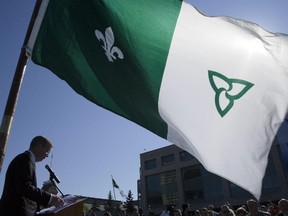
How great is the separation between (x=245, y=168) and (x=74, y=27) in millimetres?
2459

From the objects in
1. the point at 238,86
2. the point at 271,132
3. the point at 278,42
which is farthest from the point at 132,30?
the point at 271,132

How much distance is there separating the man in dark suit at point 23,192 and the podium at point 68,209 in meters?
0.05

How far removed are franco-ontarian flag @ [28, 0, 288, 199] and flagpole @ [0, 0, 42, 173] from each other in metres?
0.10

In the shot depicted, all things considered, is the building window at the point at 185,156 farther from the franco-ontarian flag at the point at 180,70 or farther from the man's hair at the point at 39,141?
the man's hair at the point at 39,141

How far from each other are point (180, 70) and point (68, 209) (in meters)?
1.76

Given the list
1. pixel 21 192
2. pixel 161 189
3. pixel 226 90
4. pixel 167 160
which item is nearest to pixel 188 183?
pixel 161 189

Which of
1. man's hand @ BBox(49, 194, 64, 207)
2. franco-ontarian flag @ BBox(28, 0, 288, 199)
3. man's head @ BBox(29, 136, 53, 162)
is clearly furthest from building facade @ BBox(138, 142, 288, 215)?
man's hand @ BBox(49, 194, 64, 207)

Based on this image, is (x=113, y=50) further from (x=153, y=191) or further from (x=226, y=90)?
(x=153, y=191)

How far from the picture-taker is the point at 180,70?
11.3ft

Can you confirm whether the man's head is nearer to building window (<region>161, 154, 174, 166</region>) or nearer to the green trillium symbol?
the green trillium symbol

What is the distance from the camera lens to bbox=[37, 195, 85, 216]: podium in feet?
8.63

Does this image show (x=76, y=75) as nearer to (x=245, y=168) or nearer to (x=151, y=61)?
(x=151, y=61)

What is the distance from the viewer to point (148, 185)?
56.6m

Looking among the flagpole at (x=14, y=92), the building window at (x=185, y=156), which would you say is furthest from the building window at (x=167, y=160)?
the flagpole at (x=14, y=92)
